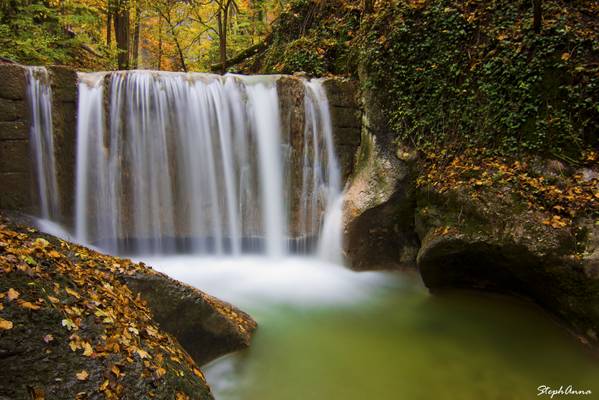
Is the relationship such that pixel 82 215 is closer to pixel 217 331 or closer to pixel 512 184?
pixel 217 331

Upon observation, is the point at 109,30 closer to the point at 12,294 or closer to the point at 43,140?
the point at 43,140

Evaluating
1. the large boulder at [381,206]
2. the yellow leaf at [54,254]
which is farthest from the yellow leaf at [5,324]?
the large boulder at [381,206]

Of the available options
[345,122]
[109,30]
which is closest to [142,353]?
[345,122]

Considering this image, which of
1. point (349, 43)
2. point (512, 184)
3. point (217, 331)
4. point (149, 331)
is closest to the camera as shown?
point (149, 331)

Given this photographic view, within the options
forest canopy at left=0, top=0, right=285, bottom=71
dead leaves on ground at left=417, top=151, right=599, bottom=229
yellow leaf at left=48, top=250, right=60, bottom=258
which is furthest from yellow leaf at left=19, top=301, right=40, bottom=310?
forest canopy at left=0, top=0, right=285, bottom=71

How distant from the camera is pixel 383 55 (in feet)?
23.6

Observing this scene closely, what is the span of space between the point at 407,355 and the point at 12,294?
12.8 feet

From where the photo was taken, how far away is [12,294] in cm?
235

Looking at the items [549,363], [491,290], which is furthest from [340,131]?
[549,363]

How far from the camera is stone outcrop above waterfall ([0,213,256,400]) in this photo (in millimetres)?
2180

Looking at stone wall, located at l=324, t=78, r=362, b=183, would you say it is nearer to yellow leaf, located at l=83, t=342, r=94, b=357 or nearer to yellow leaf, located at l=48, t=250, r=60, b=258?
yellow leaf, located at l=48, t=250, r=60, b=258

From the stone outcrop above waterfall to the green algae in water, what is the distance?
1.09m

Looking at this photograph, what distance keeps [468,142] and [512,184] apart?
1.08 metres

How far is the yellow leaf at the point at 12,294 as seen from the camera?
7.61 ft
